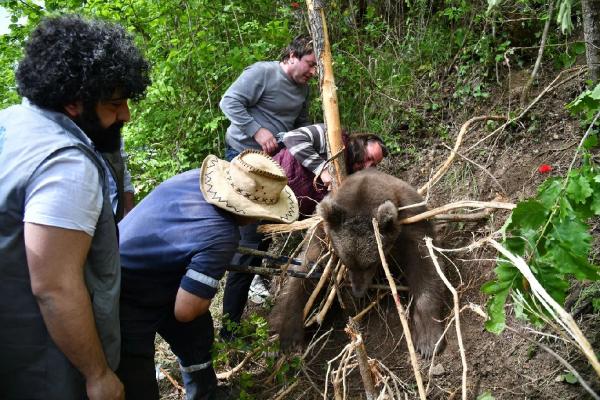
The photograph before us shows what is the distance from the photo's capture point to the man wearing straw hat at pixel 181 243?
11.7 ft

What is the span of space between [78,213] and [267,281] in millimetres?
4093

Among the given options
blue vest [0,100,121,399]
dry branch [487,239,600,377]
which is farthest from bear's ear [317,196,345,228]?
blue vest [0,100,121,399]

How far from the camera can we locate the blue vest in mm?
2561

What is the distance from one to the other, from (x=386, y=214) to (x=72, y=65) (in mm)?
2963

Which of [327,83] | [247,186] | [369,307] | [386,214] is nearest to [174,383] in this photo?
[369,307]

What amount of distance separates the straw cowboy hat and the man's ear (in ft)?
3.34

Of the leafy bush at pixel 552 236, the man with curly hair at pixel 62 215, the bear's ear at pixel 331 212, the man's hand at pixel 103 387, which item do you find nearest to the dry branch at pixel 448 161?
the bear's ear at pixel 331 212

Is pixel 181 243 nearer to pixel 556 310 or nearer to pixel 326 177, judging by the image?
pixel 556 310

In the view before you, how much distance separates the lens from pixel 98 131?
2.97m

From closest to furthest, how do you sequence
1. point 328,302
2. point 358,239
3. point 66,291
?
point 66,291 → point 358,239 → point 328,302

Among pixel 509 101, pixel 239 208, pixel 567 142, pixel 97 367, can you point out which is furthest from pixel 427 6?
pixel 97 367

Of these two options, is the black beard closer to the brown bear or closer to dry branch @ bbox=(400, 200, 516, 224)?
the brown bear

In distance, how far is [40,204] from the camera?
2.47 metres

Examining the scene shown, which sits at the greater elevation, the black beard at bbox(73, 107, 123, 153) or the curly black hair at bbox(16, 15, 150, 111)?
the curly black hair at bbox(16, 15, 150, 111)
